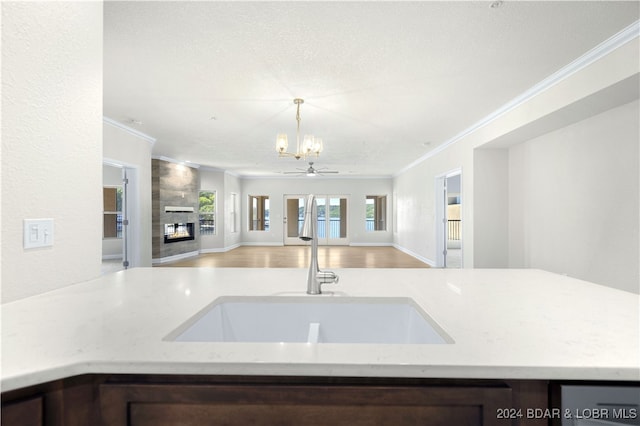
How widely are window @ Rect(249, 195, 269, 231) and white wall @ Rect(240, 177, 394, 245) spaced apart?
0.20 metres

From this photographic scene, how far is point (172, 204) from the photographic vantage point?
782cm

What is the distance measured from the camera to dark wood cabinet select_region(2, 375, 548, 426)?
→ 666 millimetres

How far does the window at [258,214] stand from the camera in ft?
37.2

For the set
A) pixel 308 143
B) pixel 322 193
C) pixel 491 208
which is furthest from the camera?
pixel 322 193

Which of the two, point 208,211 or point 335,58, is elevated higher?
point 335,58

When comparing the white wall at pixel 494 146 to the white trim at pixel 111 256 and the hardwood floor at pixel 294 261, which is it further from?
the white trim at pixel 111 256

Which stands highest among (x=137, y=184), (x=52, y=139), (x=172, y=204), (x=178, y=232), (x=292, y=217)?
(x=137, y=184)

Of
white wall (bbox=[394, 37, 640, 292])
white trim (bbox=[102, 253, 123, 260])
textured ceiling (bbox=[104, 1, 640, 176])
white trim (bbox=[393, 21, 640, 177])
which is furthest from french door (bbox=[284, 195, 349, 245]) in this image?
white trim (bbox=[393, 21, 640, 177])

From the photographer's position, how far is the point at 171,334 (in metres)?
0.81

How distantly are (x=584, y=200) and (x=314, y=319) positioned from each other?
379cm

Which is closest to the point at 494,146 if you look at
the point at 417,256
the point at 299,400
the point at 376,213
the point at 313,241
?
the point at 417,256

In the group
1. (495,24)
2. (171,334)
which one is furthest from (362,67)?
(171,334)

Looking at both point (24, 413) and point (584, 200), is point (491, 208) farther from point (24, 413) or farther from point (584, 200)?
point (24, 413)

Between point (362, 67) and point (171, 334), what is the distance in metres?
2.75
